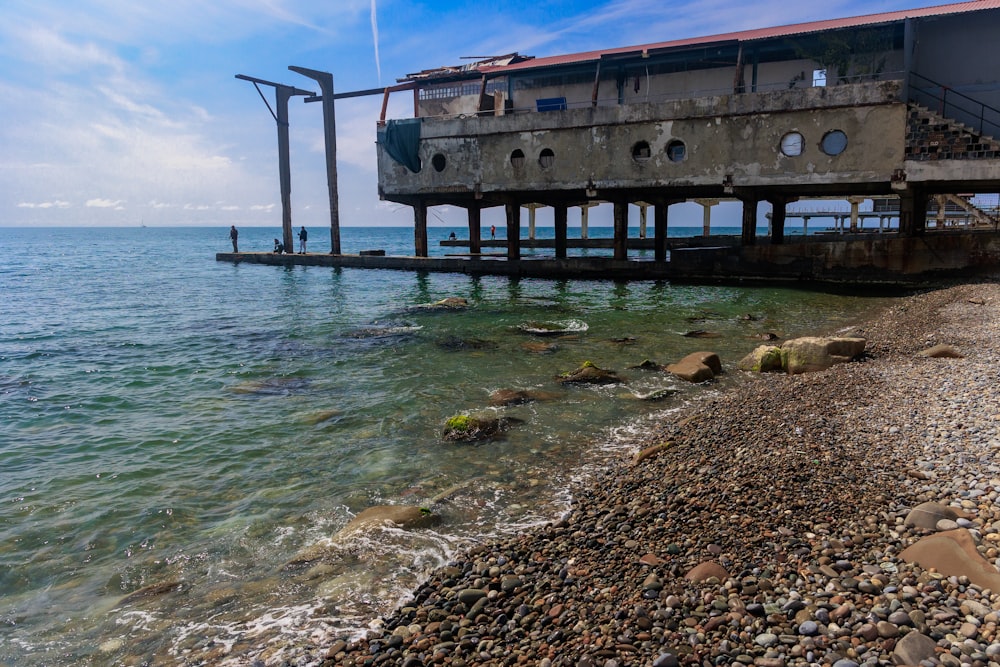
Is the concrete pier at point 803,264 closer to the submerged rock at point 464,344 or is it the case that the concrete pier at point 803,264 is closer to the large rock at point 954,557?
the submerged rock at point 464,344

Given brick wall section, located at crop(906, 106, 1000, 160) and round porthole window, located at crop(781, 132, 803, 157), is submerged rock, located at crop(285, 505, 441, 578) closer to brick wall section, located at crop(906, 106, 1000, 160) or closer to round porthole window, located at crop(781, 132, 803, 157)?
round porthole window, located at crop(781, 132, 803, 157)

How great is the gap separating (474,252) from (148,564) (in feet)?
96.7

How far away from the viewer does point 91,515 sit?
6453 millimetres

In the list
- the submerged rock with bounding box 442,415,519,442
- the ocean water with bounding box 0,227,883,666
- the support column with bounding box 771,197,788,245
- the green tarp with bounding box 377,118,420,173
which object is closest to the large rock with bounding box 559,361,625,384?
the ocean water with bounding box 0,227,883,666

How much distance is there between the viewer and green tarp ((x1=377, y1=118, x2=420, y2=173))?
29047 mm

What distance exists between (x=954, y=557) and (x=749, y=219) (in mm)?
24778

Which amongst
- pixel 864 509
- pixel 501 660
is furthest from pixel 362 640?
pixel 864 509

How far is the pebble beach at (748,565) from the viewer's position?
3270 mm

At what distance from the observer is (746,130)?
23000mm

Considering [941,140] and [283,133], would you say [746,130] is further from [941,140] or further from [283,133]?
[283,133]

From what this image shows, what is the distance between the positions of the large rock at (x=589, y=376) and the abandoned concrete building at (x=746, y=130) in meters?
15.6

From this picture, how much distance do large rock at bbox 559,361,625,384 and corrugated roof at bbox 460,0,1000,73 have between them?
57.9ft

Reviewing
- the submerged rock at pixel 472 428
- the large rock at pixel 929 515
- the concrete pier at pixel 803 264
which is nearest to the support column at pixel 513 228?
the concrete pier at pixel 803 264

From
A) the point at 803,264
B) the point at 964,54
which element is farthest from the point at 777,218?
the point at 964,54
